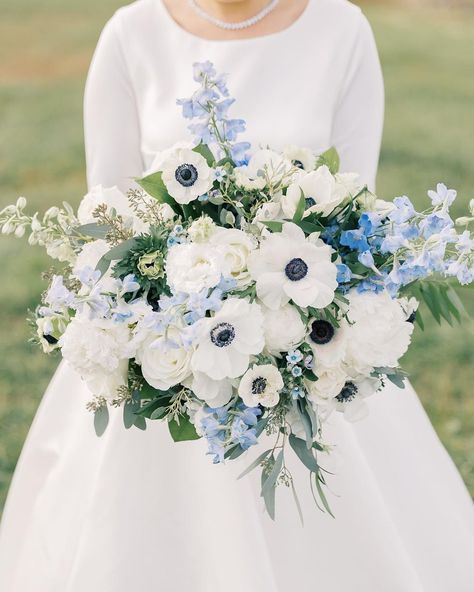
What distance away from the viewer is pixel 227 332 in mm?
2086

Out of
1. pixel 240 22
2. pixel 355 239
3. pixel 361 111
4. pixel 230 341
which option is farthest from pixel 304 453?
pixel 240 22

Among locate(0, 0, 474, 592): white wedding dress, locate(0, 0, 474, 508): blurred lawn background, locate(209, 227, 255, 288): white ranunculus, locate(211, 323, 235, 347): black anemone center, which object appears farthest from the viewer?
locate(0, 0, 474, 508): blurred lawn background

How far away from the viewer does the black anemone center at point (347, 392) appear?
237cm

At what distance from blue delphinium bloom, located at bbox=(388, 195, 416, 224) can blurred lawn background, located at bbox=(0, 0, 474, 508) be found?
2.70m

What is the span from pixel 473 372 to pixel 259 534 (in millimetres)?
3138

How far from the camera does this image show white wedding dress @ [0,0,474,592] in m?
3.01

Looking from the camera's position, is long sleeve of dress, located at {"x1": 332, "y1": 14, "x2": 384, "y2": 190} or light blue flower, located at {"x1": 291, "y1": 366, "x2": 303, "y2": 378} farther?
long sleeve of dress, located at {"x1": 332, "y1": 14, "x2": 384, "y2": 190}

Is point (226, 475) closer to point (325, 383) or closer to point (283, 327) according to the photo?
point (325, 383)

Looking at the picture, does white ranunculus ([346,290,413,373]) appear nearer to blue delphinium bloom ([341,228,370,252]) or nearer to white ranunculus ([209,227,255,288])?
blue delphinium bloom ([341,228,370,252])

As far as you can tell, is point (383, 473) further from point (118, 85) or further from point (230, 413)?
point (118, 85)

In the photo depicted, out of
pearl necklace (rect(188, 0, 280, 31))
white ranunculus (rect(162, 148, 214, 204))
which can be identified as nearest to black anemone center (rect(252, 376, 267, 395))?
white ranunculus (rect(162, 148, 214, 204))

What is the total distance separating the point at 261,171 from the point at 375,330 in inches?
18.8

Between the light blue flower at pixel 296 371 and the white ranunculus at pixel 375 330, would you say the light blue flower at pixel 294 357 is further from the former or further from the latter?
the white ranunculus at pixel 375 330

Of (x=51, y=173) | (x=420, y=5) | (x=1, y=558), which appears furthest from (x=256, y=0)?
(x=420, y=5)
